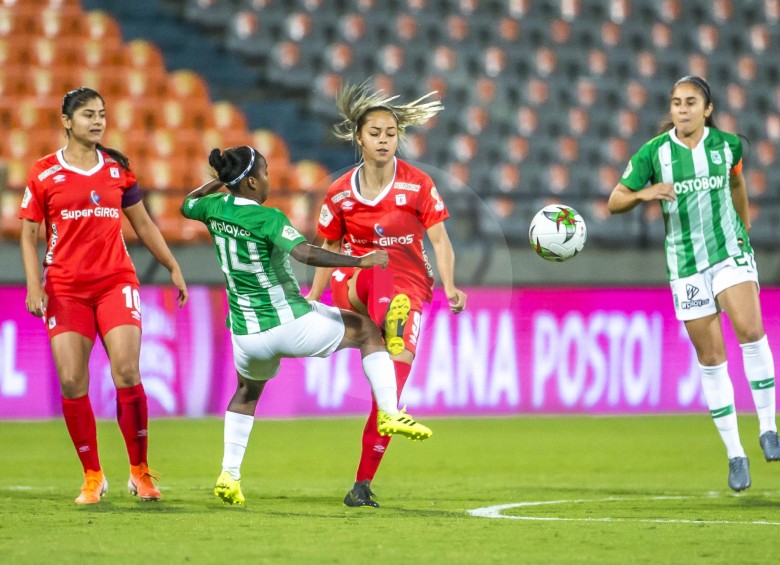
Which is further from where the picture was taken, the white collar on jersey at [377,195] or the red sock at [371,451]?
the white collar on jersey at [377,195]

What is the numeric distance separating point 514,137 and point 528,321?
4682 millimetres

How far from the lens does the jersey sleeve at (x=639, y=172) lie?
676 centimetres

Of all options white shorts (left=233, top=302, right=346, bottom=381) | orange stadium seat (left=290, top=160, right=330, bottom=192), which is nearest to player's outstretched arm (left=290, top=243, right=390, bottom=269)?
white shorts (left=233, top=302, right=346, bottom=381)

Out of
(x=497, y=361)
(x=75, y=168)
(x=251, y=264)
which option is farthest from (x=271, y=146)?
(x=251, y=264)

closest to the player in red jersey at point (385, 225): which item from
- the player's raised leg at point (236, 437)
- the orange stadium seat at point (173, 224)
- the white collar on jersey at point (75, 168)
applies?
the player's raised leg at point (236, 437)

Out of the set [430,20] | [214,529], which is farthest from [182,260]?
[214,529]

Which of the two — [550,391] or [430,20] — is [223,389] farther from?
[430,20]

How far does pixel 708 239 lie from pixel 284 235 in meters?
2.21

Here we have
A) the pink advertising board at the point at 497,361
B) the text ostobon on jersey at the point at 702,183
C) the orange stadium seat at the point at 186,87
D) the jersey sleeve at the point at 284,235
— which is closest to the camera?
the jersey sleeve at the point at 284,235

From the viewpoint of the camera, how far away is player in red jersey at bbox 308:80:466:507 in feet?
21.5

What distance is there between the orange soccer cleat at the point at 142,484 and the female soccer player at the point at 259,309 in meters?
0.53

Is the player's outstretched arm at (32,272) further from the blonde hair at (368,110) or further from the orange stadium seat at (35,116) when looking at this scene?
the orange stadium seat at (35,116)

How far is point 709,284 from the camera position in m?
6.75

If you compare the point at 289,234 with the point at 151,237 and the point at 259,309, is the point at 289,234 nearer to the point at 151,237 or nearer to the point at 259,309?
the point at 259,309
